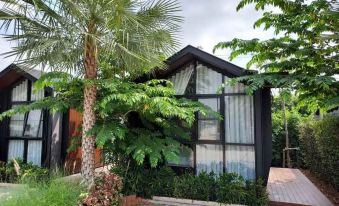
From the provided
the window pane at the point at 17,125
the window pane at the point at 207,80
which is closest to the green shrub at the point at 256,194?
the window pane at the point at 207,80

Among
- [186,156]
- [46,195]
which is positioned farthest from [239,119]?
[46,195]

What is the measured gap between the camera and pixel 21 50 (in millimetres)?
5590

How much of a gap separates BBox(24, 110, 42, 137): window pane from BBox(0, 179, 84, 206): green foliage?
4.80 metres

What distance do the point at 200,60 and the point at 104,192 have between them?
14.8 feet

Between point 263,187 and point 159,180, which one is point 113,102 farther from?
point 263,187

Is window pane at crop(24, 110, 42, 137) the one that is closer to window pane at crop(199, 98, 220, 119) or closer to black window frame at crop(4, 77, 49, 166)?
black window frame at crop(4, 77, 49, 166)

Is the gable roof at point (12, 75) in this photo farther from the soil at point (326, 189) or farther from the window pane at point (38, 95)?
the soil at point (326, 189)

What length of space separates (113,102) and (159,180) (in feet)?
8.81

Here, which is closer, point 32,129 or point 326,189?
point 326,189

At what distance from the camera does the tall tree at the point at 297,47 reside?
6117 millimetres

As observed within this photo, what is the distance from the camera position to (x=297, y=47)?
22.6ft

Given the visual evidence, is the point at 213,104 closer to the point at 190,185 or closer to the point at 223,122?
the point at 223,122

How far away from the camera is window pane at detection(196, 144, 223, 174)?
740 centimetres

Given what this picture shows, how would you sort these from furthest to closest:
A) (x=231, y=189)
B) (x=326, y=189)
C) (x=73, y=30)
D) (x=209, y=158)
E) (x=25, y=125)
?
(x=25, y=125)
(x=326, y=189)
(x=209, y=158)
(x=231, y=189)
(x=73, y=30)
